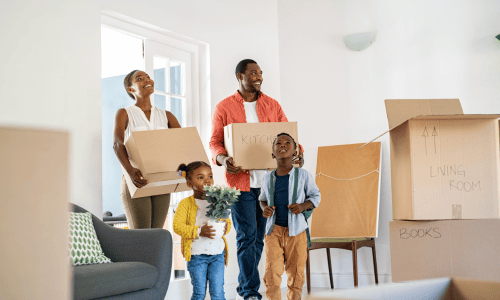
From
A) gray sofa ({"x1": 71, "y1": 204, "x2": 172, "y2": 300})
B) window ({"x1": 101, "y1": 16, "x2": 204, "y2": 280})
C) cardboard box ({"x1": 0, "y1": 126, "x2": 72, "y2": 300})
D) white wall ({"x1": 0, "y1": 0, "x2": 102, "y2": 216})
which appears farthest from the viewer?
window ({"x1": 101, "y1": 16, "x2": 204, "y2": 280})

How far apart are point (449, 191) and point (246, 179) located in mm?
1188

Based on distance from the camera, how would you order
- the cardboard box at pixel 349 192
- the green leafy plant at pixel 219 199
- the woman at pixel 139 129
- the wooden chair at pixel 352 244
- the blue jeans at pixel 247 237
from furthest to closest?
the cardboard box at pixel 349 192 < the wooden chair at pixel 352 244 < the blue jeans at pixel 247 237 < the woman at pixel 139 129 < the green leafy plant at pixel 219 199

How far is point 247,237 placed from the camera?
8.90 ft

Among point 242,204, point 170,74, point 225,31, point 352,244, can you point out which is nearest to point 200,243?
point 242,204

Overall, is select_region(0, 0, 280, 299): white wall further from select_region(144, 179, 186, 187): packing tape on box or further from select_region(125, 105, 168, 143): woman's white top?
select_region(144, 179, 186, 187): packing tape on box

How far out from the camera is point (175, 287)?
3.14m

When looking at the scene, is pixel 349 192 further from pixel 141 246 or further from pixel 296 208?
pixel 141 246

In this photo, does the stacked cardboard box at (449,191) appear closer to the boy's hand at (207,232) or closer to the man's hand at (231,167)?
the boy's hand at (207,232)

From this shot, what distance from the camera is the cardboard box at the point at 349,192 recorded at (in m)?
3.56

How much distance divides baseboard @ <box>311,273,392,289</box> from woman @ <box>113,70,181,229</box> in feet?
5.98

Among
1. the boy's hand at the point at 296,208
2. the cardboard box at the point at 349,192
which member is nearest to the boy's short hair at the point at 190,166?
the boy's hand at the point at 296,208

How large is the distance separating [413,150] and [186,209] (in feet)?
3.74

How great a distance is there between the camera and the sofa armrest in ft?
7.04

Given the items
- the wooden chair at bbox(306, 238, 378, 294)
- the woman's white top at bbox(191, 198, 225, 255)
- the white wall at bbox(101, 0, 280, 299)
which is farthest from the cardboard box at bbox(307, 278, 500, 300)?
the wooden chair at bbox(306, 238, 378, 294)
